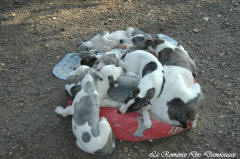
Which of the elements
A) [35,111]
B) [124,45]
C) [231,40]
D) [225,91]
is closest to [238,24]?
[231,40]

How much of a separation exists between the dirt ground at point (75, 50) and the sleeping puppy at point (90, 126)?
0.29 meters

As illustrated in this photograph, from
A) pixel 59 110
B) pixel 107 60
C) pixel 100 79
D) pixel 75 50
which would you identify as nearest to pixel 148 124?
pixel 100 79

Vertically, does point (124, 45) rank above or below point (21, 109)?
above

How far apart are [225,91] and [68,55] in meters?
3.22

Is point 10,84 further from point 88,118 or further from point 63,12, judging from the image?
point 63,12

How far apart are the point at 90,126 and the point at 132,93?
895 millimetres

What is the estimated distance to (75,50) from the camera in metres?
5.90

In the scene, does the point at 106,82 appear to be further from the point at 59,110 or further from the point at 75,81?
the point at 59,110

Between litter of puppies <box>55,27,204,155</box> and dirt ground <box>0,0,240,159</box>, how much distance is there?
317 millimetres

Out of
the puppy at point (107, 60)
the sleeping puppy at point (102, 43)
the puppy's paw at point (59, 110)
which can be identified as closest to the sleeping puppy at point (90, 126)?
the puppy's paw at point (59, 110)

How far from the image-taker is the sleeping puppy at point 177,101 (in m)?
3.84

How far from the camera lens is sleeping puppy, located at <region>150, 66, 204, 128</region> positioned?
3840 millimetres

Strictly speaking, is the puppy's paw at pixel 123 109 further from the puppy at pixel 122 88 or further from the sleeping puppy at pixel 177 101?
the sleeping puppy at pixel 177 101

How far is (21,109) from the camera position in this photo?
4602 mm
